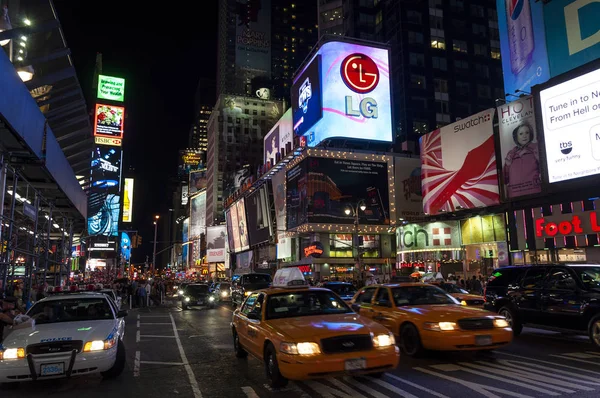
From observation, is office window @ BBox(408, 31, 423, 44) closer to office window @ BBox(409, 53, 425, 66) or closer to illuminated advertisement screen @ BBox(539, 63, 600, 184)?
office window @ BBox(409, 53, 425, 66)

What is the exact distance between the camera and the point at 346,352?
653 centimetres

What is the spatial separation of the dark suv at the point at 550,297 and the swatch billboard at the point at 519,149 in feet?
64.8

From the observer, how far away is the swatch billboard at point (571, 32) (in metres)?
27.1

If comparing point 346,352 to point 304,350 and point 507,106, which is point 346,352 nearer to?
point 304,350

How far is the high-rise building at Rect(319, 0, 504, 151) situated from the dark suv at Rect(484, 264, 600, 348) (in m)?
54.8

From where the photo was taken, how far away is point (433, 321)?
28.0ft

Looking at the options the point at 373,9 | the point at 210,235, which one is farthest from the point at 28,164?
the point at 210,235

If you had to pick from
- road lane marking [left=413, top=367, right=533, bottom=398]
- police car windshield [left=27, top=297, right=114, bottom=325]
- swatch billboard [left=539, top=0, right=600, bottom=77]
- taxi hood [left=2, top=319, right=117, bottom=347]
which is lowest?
road lane marking [left=413, top=367, right=533, bottom=398]

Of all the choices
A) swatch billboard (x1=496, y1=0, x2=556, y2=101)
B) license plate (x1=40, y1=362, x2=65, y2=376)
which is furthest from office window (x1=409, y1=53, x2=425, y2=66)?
license plate (x1=40, y1=362, x2=65, y2=376)

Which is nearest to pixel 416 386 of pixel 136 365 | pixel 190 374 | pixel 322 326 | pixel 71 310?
pixel 322 326

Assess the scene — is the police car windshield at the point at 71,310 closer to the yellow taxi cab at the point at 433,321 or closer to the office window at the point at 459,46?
the yellow taxi cab at the point at 433,321

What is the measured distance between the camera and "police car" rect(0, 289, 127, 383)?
682 centimetres

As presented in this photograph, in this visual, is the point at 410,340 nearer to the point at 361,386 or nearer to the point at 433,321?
the point at 433,321

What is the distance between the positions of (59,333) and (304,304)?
421 centimetres
